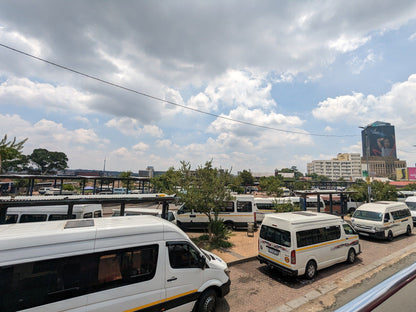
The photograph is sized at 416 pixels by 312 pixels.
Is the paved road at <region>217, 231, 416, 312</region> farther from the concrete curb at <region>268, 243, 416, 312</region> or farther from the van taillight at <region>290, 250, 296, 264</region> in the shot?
the van taillight at <region>290, 250, 296, 264</region>

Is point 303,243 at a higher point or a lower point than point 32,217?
higher

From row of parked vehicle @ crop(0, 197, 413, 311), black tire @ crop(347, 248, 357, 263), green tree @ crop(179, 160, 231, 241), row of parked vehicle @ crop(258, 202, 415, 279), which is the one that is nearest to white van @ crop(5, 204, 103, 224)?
green tree @ crop(179, 160, 231, 241)

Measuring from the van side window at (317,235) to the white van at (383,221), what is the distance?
20.6 ft

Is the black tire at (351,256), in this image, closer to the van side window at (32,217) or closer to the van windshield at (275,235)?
the van windshield at (275,235)

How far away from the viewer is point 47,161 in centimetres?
9381

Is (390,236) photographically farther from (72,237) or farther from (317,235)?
(72,237)

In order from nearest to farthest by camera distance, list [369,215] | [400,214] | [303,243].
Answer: [303,243] → [369,215] → [400,214]

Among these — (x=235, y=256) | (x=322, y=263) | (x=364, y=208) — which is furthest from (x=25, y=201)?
(x=364, y=208)

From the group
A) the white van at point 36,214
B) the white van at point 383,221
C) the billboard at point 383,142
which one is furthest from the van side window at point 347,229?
the billboard at point 383,142

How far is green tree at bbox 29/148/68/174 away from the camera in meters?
91.4

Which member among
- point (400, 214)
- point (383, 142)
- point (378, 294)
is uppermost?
point (383, 142)

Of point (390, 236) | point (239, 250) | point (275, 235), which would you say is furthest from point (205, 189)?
point (390, 236)

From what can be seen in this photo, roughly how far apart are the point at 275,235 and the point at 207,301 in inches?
149

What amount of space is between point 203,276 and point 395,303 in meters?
5.76
